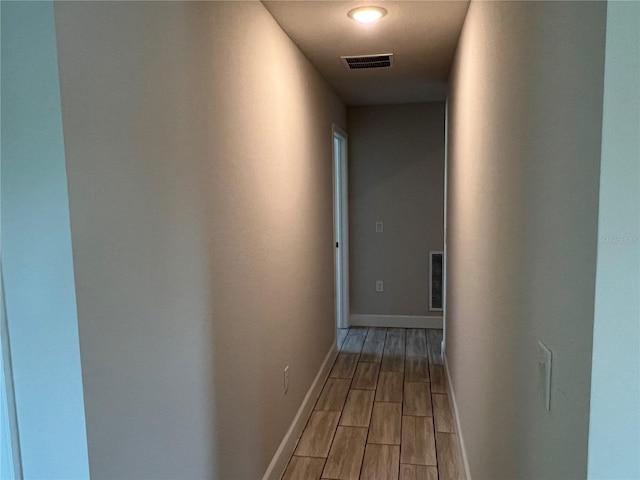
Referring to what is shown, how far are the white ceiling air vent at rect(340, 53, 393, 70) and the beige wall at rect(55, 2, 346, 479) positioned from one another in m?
0.58

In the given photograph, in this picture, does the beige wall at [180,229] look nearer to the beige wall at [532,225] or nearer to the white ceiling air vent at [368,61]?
the white ceiling air vent at [368,61]

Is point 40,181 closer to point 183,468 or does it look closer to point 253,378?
point 183,468

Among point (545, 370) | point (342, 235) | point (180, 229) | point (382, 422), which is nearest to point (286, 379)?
point (382, 422)

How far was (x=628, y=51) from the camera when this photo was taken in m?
0.67

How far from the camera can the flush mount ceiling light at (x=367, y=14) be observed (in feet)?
7.34

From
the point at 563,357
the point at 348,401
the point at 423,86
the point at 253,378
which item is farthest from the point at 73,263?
the point at 423,86

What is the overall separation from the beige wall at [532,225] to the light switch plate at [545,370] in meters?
0.02

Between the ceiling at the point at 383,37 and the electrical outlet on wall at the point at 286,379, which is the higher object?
the ceiling at the point at 383,37

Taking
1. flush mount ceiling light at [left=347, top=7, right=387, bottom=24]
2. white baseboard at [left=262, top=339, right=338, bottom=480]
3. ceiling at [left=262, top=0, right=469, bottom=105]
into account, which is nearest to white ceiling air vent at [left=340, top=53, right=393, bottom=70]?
ceiling at [left=262, top=0, right=469, bottom=105]

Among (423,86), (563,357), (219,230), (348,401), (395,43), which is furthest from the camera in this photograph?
(423,86)

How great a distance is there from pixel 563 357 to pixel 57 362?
1008 mm

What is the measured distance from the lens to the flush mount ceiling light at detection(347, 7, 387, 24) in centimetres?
224

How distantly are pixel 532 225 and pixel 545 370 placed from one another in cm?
32

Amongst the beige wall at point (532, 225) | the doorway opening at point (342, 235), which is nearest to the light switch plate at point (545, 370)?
the beige wall at point (532, 225)
